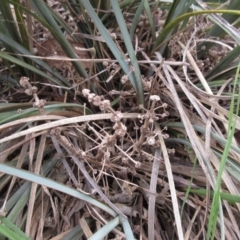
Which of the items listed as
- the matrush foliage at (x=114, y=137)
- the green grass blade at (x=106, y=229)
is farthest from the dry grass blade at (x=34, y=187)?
the green grass blade at (x=106, y=229)

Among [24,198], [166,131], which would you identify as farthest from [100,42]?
[24,198]

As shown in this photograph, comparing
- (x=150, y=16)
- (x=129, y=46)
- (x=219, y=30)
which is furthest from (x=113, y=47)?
(x=219, y=30)

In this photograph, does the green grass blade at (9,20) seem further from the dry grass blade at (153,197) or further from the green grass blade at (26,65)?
the dry grass blade at (153,197)

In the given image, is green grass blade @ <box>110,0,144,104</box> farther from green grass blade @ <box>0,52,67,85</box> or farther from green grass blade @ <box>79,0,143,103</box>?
green grass blade @ <box>0,52,67,85</box>

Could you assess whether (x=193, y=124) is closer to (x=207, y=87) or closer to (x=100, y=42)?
(x=207, y=87)

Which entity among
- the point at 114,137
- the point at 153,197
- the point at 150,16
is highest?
the point at 150,16

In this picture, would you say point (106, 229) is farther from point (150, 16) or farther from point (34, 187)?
point (150, 16)

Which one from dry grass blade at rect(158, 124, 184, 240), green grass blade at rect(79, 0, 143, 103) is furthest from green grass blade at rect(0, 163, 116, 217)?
green grass blade at rect(79, 0, 143, 103)

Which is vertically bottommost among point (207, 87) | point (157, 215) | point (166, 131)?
point (157, 215)
